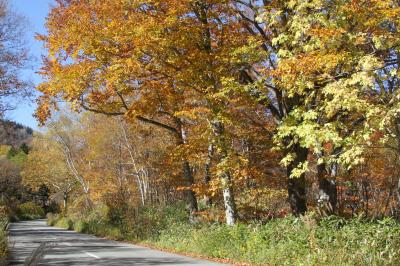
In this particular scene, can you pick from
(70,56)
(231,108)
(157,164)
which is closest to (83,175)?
(157,164)

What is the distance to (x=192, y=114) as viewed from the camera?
51.0 feet

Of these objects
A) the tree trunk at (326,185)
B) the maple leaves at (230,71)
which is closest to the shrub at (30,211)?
the maple leaves at (230,71)

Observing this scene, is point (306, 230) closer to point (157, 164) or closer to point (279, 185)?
point (279, 185)

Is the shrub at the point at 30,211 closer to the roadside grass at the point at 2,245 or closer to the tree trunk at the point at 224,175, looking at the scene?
the roadside grass at the point at 2,245

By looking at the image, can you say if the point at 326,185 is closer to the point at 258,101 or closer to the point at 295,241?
the point at 258,101

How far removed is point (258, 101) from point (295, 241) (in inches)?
202

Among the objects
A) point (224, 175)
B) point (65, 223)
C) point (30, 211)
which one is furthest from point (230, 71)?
point (30, 211)

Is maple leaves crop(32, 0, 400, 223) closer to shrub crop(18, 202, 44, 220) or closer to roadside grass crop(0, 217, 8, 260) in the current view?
roadside grass crop(0, 217, 8, 260)

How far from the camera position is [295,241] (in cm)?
1202

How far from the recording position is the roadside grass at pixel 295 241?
9.92 m

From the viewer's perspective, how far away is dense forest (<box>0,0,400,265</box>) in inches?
412

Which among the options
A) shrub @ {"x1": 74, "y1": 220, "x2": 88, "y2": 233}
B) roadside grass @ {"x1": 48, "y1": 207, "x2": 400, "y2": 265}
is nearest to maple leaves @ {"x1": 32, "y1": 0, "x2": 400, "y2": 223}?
roadside grass @ {"x1": 48, "y1": 207, "x2": 400, "y2": 265}

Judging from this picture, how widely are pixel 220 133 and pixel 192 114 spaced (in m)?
1.29

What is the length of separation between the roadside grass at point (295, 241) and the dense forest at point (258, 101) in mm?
43
